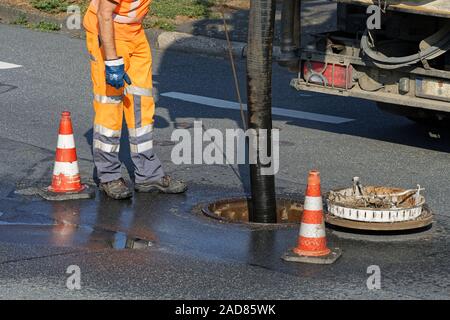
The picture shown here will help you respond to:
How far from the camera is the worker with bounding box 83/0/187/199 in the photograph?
320 inches

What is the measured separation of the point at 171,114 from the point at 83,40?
15.1 ft

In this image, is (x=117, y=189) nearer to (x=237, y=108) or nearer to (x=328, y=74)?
(x=328, y=74)

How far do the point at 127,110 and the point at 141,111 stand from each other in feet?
0.34

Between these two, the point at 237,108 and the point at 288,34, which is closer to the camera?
the point at 288,34

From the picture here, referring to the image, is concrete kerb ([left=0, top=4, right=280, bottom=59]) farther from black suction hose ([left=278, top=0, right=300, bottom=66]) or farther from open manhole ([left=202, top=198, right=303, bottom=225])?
open manhole ([left=202, top=198, right=303, bottom=225])

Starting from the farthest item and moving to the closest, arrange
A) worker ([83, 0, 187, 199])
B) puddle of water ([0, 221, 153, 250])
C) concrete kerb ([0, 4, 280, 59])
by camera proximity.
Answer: concrete kerb ([0, 4, 280, 59]) → worker ([83, 0, 187, 199]) → puddle of water ([0, 221, 153, 250])

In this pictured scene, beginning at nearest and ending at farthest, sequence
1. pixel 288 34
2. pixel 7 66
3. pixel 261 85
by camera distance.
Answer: pixel 261 85 < pixel 288 34 < pixel 7 66

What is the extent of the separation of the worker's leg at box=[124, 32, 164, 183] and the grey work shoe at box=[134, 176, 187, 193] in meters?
0.03

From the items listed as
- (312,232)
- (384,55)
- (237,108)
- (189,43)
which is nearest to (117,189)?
(312,232)

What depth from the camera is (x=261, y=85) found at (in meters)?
7.69

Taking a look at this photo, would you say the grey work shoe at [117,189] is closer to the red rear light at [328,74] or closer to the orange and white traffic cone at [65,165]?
the orange and white traffic cone at [65,165]

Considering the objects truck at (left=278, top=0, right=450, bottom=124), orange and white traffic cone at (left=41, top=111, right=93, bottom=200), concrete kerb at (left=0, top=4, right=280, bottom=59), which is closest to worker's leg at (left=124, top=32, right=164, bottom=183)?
orange and white traffic cone at (left=41, top=111, right=93, bottom=200)
